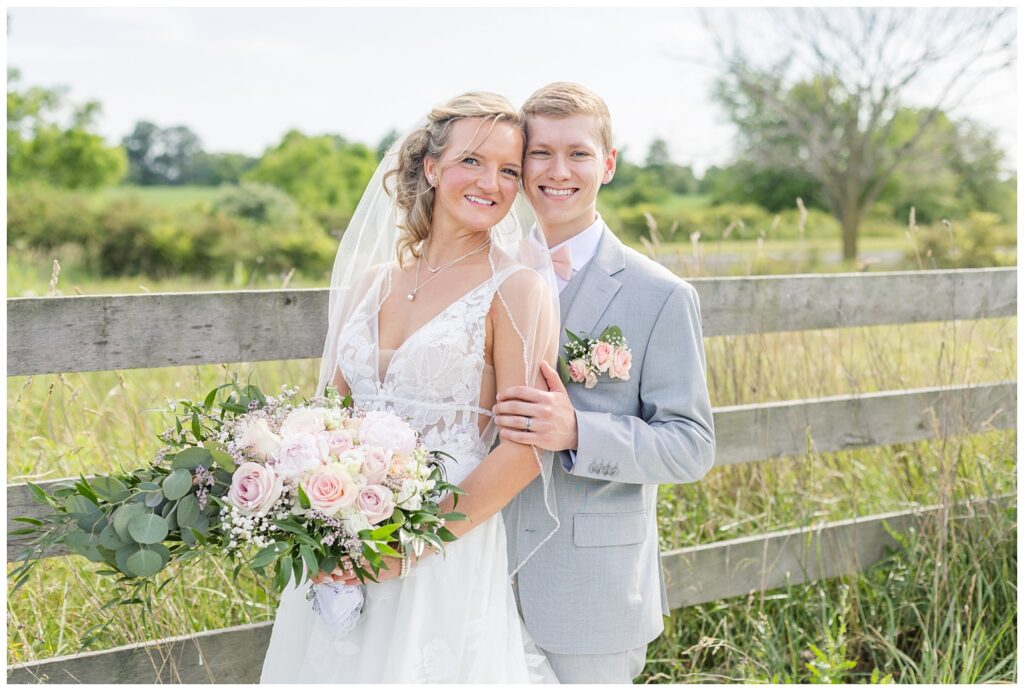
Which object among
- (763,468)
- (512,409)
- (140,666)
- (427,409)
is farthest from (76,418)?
(763,468)

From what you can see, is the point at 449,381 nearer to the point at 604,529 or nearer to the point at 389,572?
the point at 389,572

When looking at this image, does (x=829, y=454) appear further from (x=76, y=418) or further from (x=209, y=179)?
(x=209, y=179)

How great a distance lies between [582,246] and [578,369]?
418mm

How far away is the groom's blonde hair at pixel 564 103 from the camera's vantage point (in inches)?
99.7

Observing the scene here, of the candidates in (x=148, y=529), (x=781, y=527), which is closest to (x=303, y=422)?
(x=148, y=529)

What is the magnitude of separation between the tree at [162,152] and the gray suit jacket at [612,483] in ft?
123

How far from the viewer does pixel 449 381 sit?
2.42 meters

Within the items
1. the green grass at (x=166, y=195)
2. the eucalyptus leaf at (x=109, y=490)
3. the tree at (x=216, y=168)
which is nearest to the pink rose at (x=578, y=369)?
the eucalyptus leaf at (x=109, y=490)

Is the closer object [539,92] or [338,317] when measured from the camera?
[539,92]

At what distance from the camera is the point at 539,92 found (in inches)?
102

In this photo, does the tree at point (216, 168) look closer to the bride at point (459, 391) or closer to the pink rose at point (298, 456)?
the bride at point (459, 391)

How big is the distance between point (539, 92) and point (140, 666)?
234 cm

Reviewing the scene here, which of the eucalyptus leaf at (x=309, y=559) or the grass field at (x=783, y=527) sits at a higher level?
the eucalyptus leaf at (x=309, y=559)

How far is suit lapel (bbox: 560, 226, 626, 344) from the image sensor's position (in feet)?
8.45
